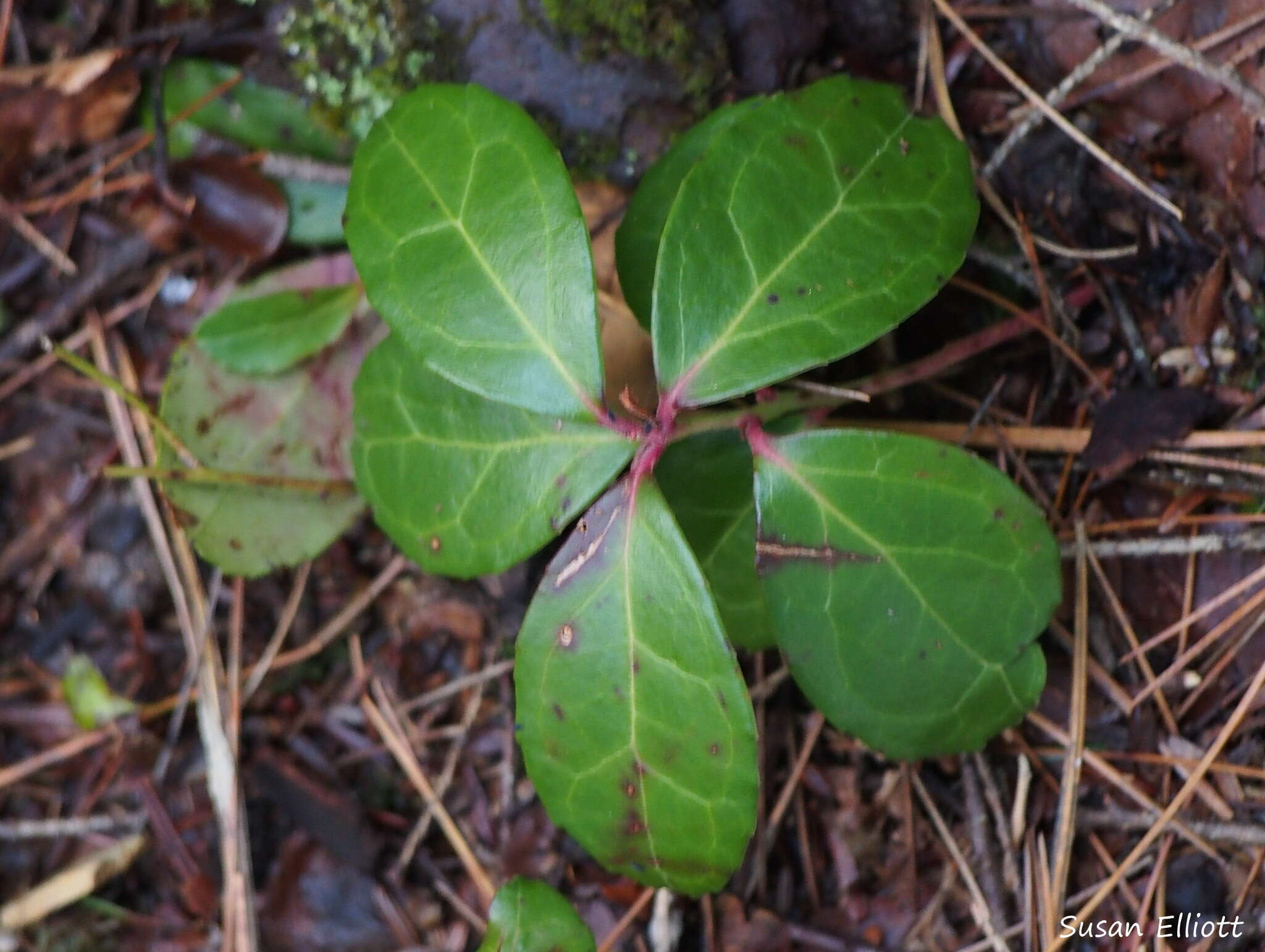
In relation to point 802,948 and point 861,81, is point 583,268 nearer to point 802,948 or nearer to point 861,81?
point 861,81

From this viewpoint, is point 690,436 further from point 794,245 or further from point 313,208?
point 313,208

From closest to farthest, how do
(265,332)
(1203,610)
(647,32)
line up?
(1203,610) → (647,32) → (265,332)

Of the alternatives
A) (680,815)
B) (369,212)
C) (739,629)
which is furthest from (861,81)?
(680,815)

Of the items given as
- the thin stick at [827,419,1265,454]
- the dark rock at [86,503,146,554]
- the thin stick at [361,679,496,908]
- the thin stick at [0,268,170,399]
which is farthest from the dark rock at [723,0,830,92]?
the dark rock at [86,503,146,554]

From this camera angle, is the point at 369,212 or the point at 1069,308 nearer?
the point at 369,212

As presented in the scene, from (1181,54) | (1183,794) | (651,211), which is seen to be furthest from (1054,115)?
(1183,794)

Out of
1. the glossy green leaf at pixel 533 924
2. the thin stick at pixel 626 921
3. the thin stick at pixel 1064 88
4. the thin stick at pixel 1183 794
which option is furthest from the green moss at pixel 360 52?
the thin stick at pixel 1183 794
